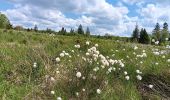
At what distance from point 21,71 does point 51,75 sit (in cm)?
68

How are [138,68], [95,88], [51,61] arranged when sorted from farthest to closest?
[138,68] < [51,61] < [95,88]

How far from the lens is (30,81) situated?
8789 millimetres

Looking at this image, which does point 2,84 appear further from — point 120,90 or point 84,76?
point 120,90

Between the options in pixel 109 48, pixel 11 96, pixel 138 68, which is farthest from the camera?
pixel 109 48

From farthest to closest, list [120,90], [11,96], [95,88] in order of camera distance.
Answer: [120,90] < [95,88] < [11,96]

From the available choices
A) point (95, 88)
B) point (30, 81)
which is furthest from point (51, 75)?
point (95, 88)

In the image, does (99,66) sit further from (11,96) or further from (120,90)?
(11,96)

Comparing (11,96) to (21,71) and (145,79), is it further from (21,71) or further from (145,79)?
(145,79)

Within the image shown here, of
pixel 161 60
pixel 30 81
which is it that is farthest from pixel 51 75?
pixel 161 60

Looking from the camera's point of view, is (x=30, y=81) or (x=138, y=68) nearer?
(x=30, y=81)

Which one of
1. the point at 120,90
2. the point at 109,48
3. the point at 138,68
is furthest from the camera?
the point at 109,48

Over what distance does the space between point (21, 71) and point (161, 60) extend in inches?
177

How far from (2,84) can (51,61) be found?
5.86 feet

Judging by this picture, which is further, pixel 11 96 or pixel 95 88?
pixel 95 88
